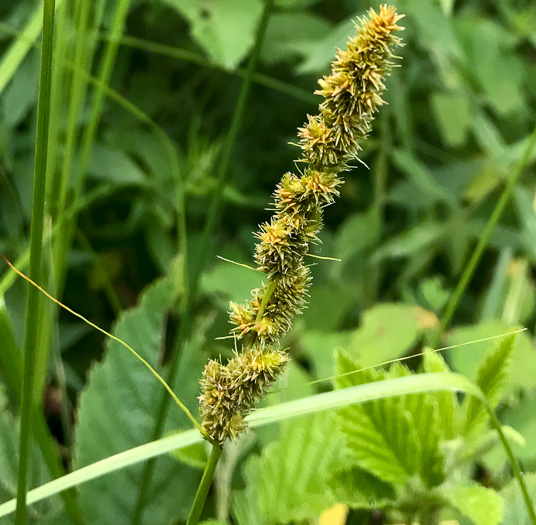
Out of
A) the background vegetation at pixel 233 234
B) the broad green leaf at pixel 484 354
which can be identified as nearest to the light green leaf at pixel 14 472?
the background vegetation at pixel 233 234

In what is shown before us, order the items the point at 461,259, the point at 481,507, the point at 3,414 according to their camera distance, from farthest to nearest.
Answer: the point at 461,259
the point at 3,414
the point at 481,507

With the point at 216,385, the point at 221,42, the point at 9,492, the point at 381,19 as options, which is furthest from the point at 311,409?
the point at 221,42

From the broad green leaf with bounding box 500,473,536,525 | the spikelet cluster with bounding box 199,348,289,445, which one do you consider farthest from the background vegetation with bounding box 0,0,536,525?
the spikelet cluster with bounding box 199,348,289,445

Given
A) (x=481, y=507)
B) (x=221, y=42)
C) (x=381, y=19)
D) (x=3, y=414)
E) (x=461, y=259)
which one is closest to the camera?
(x=381, y=19)

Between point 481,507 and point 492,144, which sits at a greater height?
point 492,144

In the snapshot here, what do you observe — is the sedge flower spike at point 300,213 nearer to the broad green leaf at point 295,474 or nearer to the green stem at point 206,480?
the green stem at point 206,480

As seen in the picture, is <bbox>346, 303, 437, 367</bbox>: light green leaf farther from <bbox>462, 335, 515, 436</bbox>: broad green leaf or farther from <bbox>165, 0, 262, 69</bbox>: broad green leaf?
<bbox>165, 0, 262, 69</bbox>: broad green leaf

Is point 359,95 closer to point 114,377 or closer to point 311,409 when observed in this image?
point 311,409
